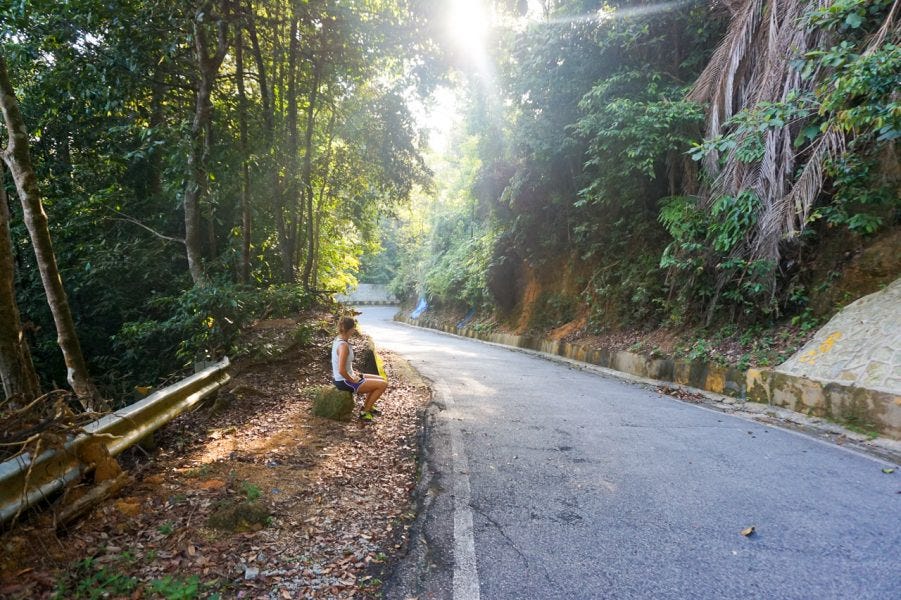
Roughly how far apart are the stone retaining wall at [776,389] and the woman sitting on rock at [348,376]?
18.2 feet

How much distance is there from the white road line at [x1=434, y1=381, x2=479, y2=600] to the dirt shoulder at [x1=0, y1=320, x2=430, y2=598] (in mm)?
387

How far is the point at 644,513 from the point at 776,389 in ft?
15.2

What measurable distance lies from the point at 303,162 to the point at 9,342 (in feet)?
24.3

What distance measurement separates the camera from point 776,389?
6.78m

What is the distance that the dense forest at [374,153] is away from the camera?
21.7ft

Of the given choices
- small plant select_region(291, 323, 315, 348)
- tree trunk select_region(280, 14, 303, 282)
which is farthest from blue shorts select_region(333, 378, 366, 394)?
tree trunk select_region(280, 14, 303, 282)

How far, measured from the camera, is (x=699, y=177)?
9.62m

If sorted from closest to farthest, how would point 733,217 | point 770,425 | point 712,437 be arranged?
point 712,437
point 770,425
point 733,217

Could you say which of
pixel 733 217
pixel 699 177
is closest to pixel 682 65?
pixel 699 177

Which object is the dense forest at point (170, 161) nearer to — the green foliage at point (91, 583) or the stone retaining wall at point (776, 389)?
the green foliage at point (91, 583)

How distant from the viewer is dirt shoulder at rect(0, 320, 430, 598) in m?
2.52

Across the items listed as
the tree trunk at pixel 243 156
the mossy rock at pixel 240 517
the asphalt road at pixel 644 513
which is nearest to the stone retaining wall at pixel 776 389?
the asphalt road at pixel 644 513

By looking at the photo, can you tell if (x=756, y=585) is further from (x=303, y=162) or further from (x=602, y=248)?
(x=602, y=248)

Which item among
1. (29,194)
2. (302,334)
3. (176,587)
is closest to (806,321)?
(302,334)
